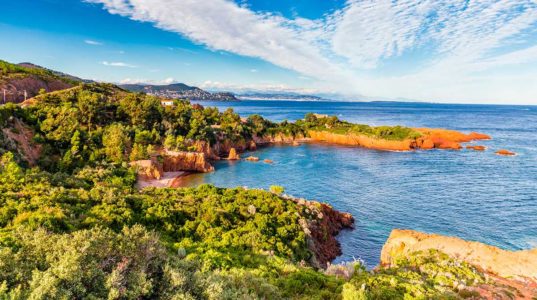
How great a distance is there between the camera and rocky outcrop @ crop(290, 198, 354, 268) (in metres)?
26.8

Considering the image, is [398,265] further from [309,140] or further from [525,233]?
[309,140]

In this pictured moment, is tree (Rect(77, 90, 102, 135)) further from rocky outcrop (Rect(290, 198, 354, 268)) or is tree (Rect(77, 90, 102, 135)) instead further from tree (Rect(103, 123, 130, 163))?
rocky outcrop (Rect(290, 198, 354, 268))

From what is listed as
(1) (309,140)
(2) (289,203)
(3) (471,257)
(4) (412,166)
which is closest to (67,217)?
(2) (289,203)

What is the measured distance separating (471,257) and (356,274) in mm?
8324

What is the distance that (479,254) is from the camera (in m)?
19.7

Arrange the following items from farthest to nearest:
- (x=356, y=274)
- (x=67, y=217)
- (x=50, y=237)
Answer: (x=67, y=217), (x=356, y=274), (x=50, y=237)

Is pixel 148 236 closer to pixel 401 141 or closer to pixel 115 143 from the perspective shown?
pixel 115 143

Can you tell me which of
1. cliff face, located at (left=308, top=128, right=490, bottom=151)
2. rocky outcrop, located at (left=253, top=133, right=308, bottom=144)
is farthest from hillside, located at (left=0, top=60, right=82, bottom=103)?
Result: cliff face, located at (left=308, top=128, right=490, bottom=151)

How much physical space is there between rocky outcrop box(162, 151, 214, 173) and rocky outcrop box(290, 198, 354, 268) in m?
26.3

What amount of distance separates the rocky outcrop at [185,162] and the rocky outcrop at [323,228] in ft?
86.3

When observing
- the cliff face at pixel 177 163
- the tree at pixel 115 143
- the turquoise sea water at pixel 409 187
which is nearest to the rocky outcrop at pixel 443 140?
the turquoise sea water at pixel 409 187

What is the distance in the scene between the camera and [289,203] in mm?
30672

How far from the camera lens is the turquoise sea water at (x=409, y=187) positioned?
106ft

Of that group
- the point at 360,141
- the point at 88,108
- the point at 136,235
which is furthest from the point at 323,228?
the point at 360,141
